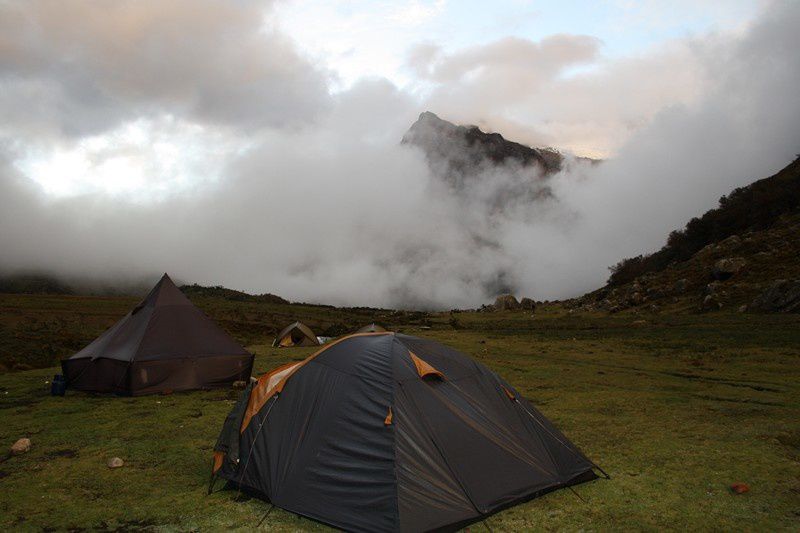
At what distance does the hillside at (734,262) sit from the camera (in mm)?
33438

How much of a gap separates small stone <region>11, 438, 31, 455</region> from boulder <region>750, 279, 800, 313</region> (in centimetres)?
3491

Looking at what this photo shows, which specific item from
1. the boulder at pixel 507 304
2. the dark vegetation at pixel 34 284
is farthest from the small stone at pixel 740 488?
the dark vegetation at pixel 34 284

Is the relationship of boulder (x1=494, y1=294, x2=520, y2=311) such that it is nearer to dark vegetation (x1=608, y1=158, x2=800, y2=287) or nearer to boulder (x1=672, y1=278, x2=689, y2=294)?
dark vegetation (x1=608, y1=158, x2=800, y2=287)

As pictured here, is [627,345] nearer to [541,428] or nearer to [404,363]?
[541,428]

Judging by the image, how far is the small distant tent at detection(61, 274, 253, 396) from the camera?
46.6 ft

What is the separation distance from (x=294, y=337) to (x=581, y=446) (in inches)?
948

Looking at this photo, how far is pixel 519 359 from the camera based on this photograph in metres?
23.0

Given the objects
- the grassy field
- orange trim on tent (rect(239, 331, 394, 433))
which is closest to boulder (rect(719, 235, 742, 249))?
the grassy field

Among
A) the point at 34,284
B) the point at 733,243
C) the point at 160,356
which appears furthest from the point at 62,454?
the point at 34,284

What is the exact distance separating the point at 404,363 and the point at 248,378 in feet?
33.6

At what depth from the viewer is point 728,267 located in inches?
1507

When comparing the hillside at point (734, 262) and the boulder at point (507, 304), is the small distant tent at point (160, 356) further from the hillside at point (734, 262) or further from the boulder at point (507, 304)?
the boulder at point (507, 304)

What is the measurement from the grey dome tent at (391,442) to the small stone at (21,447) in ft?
14.1

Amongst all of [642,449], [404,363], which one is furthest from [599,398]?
[404,363]
